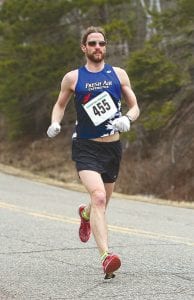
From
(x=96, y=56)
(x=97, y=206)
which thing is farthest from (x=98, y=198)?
(x=96, y=56)

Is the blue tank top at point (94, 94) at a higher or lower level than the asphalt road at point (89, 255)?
higher

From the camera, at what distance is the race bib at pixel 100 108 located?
591 cm

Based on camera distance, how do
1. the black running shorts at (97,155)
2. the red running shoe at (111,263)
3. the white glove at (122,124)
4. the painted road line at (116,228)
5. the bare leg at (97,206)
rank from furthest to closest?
the painted road line at (116,228), the black running shorts at (97,155), the white glove at (122,124), the bare leg at (97,206), the red running shoe at (111,263)

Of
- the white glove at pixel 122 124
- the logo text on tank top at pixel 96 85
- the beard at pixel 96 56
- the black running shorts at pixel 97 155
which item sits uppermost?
the beard at pixel 96 56

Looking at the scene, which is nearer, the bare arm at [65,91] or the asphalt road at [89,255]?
the asphalt road at [89,255]

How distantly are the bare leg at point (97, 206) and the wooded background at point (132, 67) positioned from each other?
43.6 feet

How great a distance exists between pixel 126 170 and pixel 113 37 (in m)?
4.68

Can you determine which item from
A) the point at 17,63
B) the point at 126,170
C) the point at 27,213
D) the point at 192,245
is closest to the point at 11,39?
the point at 17,63

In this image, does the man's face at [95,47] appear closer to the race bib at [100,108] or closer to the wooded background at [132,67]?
the race bib at [100,108]

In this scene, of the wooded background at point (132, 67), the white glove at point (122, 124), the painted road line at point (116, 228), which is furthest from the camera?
the wooded background at point (132, 67)

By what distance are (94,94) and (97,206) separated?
1.04 metres

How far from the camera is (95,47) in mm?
5953

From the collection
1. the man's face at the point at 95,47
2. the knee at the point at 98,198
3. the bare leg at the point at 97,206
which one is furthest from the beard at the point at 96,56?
the knee at the point at 98,198

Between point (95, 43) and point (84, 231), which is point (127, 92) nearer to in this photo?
point (95, 43)
